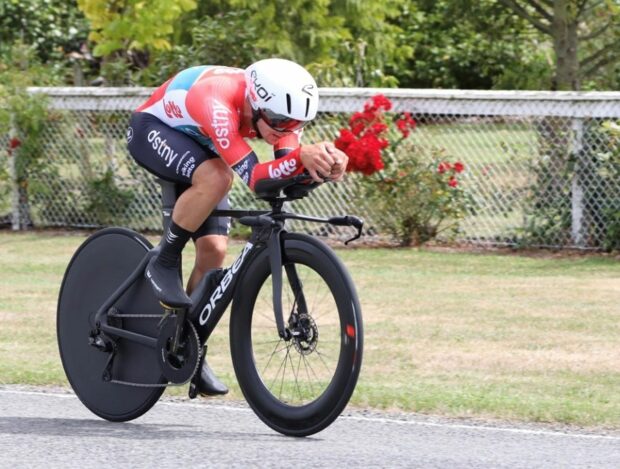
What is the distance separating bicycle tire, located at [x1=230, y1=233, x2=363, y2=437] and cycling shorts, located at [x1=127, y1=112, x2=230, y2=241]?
457 mm

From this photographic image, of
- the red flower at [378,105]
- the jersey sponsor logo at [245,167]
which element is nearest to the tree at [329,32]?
the red flower at [378,105]

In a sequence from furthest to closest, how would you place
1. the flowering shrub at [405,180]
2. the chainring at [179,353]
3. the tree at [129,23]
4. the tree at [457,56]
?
the tree at [457,56] < the tree at [129,23] < the flowering shrub at [405,180] < the chainring at [179,353]

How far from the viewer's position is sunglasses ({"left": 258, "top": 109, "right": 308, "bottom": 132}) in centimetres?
572

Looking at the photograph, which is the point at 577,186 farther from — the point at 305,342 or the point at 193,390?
the point at 305,342

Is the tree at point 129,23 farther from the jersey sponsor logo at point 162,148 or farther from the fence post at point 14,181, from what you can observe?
the jersey sponsor logo at point 162,148

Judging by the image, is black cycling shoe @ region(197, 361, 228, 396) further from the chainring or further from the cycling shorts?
the cycling shorts

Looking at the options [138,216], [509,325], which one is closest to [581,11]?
[138,216]

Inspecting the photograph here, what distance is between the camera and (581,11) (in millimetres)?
15812

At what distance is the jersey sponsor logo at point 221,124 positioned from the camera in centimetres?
566

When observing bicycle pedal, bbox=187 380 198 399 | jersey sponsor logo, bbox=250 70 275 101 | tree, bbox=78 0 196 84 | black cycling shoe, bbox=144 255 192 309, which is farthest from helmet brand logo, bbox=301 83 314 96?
tree, bbox=78 0 196 84

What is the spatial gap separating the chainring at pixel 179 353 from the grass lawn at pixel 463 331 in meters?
0.86

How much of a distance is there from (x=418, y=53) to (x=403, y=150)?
1394cm

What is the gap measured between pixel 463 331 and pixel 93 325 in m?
3.32

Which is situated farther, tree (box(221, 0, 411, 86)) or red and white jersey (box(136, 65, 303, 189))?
tree (box(221, 0, 411, 86))
